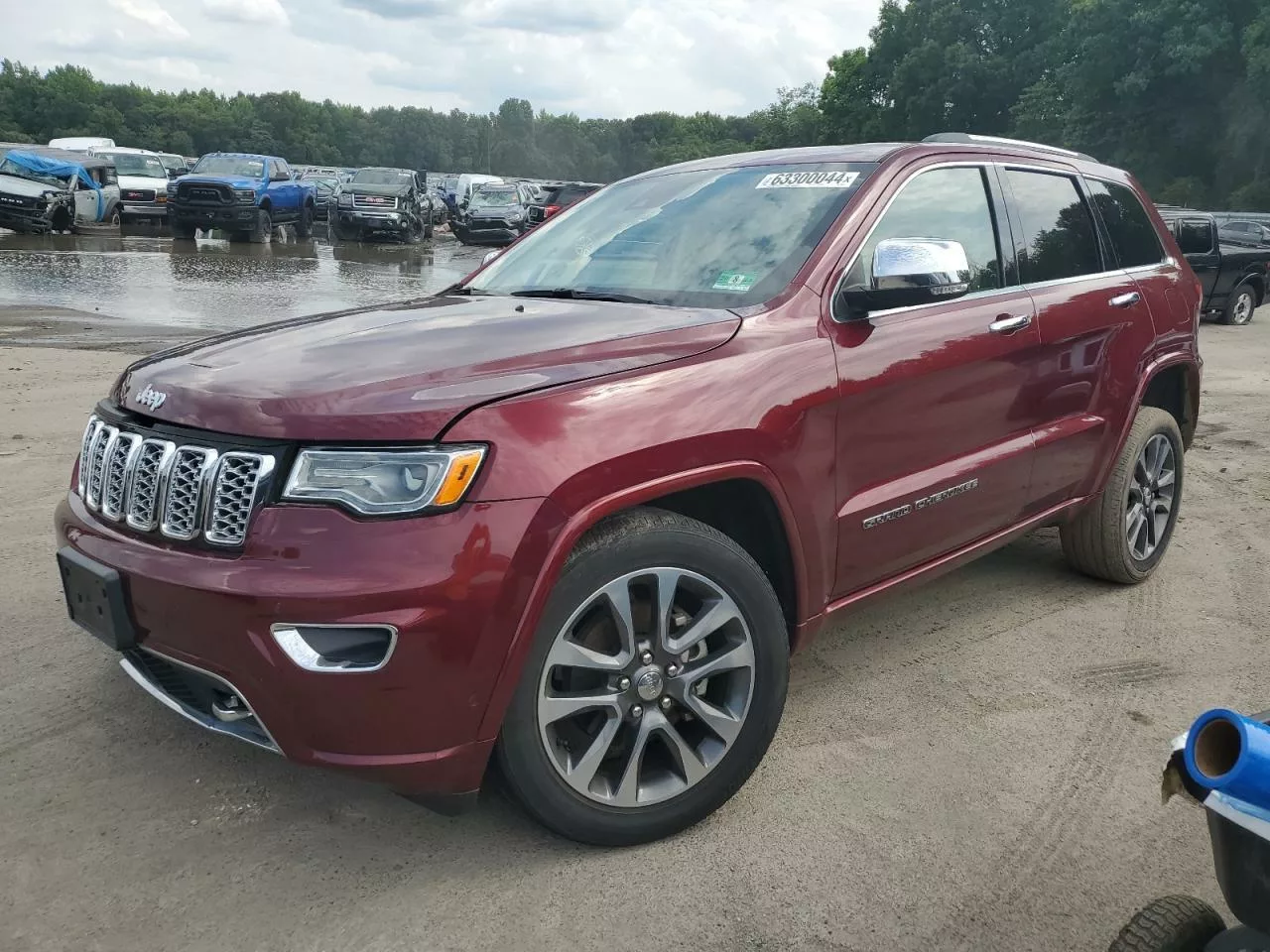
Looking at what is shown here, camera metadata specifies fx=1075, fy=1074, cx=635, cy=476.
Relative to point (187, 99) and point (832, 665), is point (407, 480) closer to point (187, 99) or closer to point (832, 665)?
point (832, 665)

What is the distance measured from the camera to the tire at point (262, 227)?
22923 millimetres

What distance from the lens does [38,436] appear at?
20.1 ft

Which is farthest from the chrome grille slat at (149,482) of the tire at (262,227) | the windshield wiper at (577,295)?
the tire at (262,227)

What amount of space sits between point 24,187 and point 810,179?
874 inches

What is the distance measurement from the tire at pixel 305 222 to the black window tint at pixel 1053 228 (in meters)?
23.7

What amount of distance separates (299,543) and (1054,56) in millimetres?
51963

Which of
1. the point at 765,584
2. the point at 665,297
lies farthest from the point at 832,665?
the point at 665,297

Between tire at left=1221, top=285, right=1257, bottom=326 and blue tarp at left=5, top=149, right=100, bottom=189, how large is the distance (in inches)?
851

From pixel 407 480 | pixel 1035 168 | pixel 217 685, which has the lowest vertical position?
pixel 217 685

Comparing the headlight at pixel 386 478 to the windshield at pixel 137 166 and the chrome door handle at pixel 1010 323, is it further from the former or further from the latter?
the windshield at pixel 137 166

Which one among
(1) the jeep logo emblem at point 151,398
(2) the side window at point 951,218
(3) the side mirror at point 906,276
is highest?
(2) the side window at point 951,218

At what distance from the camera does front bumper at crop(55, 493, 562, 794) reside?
2.18 metres

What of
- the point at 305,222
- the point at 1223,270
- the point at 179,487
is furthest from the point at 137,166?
the point at 179,487

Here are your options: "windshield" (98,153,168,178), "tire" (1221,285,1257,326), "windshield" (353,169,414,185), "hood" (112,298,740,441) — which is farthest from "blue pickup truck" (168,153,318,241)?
"hood" (112,298,740,441)
